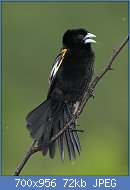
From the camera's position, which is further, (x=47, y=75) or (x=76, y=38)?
(x=47, y=75)

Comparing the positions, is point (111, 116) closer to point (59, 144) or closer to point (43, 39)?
point (43, 39)

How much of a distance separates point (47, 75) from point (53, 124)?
428 cm

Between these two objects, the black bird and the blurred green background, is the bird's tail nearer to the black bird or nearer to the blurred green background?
the black bird

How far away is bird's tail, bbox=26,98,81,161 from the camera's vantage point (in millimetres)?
5715

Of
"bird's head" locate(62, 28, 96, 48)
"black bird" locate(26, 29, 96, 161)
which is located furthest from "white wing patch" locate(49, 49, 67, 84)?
"bird's head" locate(62, 28, 96, 48)

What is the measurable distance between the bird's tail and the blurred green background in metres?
3.45

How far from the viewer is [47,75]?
10.3 meters

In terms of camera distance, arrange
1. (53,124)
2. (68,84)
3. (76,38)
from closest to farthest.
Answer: (53,124) → (68,84) → (76,38)

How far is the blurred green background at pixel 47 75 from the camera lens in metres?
10.3

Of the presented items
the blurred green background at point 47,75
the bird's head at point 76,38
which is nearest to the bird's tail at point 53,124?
the bird's head at point 76,38

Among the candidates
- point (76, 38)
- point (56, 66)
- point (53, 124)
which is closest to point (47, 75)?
point (76, 38)

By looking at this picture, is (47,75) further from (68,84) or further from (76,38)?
(68,84)

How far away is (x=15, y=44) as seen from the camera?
433 inches

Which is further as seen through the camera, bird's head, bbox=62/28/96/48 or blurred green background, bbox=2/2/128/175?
blurred green background, bbox=2/2/128/175
